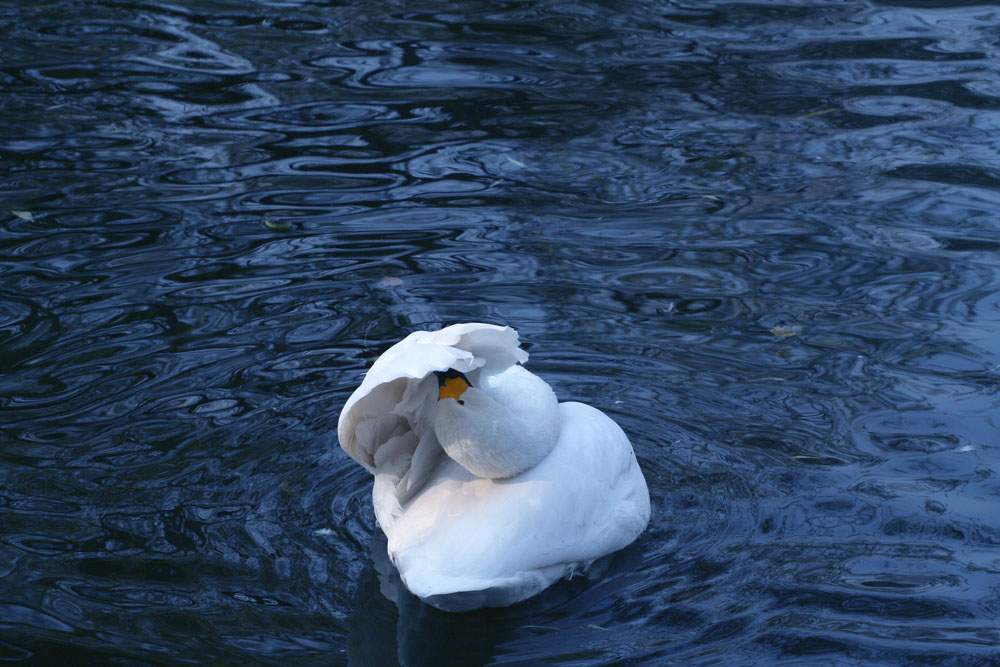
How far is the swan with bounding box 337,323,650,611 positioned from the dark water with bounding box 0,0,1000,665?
0.59 ft

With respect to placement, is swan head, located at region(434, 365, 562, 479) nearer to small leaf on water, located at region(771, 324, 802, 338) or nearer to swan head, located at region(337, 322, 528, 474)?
swan head, located at region(337, 322, 528, 474)

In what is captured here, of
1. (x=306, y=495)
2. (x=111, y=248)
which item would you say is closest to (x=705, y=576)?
(x=306, y=495)

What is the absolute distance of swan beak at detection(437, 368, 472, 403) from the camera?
394 centimetres

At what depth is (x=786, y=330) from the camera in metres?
5.94

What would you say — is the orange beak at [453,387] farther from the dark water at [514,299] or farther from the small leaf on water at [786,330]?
the small leaf on water at [786,330]

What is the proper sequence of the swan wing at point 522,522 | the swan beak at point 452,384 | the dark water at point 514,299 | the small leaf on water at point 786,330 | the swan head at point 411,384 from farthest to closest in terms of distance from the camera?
1. the small leaf on water at point 786,330
2. the dark water at point 514,299
3. the swan wing at point 522,522
4. the swan beak at point 452,384
5. the swan head at point 411,384

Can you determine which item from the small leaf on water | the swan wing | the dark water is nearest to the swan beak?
the swan wing

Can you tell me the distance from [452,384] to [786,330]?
2.46 m

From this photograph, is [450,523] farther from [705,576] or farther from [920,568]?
[920,568]

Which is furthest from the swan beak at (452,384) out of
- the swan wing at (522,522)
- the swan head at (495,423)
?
the swan wing at (522,522)

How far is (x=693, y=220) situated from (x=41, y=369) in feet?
11.3

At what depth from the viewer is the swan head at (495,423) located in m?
4.07

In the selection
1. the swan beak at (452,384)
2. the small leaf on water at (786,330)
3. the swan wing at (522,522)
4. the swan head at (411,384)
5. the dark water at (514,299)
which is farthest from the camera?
the small leaf on water at (786,330)

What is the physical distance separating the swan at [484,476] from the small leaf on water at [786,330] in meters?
1.59
